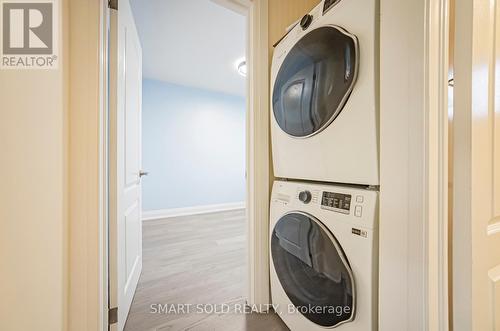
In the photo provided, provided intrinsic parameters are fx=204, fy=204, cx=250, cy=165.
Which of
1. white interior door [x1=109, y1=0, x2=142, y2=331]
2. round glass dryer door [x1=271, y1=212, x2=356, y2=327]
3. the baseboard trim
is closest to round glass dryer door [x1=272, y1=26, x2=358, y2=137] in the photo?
round glass dryer door [x1=271, y1=212, x2=356, y2=327]

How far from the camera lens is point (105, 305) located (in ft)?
3.03

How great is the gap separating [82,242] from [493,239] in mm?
1445

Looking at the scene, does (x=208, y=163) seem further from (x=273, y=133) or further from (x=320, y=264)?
(x=320, y=264)

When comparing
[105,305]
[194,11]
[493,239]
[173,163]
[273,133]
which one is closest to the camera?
[493,239]

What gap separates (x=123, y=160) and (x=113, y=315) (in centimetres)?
79

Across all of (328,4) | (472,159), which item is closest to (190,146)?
(328,4)

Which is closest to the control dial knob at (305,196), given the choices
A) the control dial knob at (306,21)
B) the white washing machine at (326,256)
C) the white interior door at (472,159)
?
the white washing machine at (326,256)

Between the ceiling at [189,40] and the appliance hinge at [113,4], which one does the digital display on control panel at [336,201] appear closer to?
the appliance hinge at [113,4]

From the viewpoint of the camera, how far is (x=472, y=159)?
538 millimetres

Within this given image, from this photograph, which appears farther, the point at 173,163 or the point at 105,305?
the point at 173,163

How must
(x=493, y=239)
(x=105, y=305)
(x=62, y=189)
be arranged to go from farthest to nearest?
1. (x=105, y=305)
2. (x=62, y=189)
3. (x=493, y=239)

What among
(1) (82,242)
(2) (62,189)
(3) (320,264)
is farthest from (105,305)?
(3) (320,264)

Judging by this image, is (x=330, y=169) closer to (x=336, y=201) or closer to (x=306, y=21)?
(x=336, y=201)

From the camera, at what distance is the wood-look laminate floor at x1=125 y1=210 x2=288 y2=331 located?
121 centimetres
